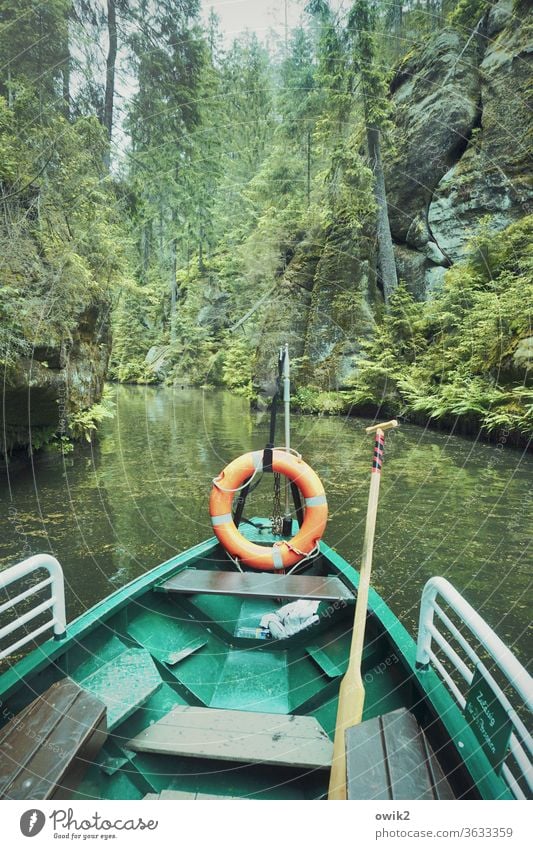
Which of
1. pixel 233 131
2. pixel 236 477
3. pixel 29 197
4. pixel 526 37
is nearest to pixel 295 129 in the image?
pixel 233 131

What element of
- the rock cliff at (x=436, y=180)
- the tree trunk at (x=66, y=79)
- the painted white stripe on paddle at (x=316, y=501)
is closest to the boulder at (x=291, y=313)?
the rock cliff at (x=436, y=180)

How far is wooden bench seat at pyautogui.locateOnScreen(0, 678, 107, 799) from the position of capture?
1.41 m

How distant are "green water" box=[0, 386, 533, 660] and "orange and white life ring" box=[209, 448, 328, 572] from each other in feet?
4.21

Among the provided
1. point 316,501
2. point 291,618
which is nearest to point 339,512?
point 316,501

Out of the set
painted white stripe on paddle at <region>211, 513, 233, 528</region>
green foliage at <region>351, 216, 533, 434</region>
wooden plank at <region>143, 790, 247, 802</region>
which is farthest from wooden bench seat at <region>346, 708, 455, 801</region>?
green foliage at <region>351, 216, 533, 434</region>

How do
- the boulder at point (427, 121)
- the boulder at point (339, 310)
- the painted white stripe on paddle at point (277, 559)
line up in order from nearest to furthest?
the painted white stripe on paddle at point (277, 559)
the boulder at point (427, 121)
the boulder at point (339, 310)

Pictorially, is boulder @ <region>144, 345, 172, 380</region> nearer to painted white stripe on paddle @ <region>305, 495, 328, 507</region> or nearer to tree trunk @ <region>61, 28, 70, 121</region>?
tree trunk @ <region>61, 28, 70, 121</region>

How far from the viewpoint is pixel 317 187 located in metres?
18.6

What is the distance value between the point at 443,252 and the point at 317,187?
6.37 metres

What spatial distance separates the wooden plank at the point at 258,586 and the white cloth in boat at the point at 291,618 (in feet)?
0.44

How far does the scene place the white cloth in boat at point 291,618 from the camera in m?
2.95

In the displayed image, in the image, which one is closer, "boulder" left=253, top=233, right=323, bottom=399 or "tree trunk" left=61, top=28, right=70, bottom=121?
"tree trunk" left=61, top=28, right=70, bottom=121

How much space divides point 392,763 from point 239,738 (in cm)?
75

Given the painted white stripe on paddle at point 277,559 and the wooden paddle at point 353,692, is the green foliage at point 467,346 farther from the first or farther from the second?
the wooden paddle at point 353,692
